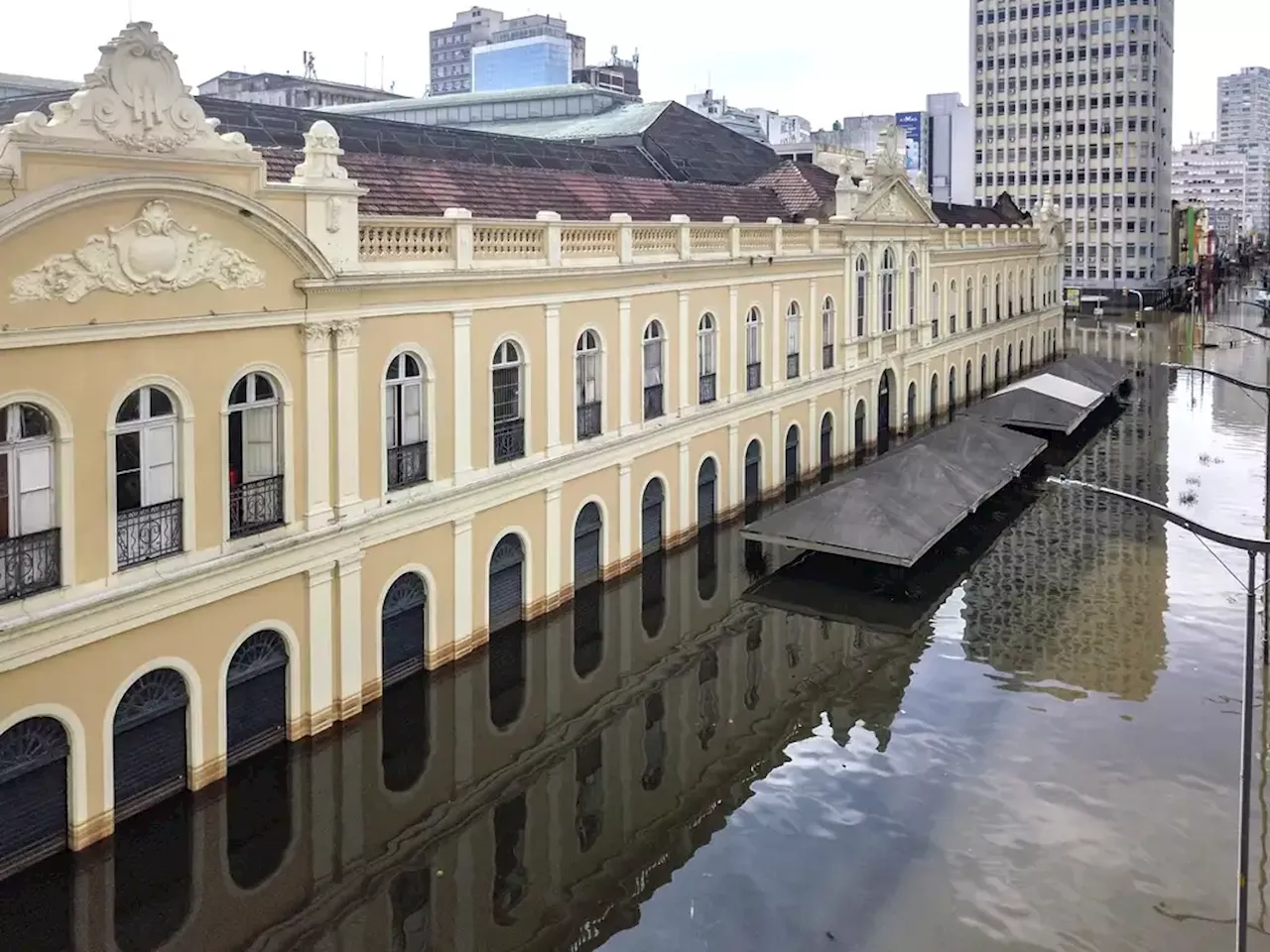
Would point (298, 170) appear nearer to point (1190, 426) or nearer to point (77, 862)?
point (77, 862)

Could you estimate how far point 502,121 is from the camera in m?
52.9

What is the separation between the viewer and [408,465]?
21.2 metres

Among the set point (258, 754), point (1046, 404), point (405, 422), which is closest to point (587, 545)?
point (405, 422)

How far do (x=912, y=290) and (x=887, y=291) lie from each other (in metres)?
3.00

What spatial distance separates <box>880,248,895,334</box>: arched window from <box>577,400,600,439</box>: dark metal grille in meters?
20.0

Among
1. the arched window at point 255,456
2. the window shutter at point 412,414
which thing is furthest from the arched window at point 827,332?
the arched window at point 255,456

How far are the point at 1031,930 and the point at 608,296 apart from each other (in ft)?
55.0

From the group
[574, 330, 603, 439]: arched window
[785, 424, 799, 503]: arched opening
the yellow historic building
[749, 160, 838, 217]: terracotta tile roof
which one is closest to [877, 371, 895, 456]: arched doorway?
[749, 160, 838, 217]: terracotta tile roof

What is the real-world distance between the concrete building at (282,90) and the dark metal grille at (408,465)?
55.2 metres

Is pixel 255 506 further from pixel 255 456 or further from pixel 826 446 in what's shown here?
pixel 826 446

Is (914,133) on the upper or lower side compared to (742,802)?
upper

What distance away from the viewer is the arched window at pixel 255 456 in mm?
17891

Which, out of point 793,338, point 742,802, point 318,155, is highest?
point 318,155

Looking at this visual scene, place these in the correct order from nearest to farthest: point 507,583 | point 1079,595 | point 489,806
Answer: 1. point 489,806
2. point 507,583
3. point 1079,595
